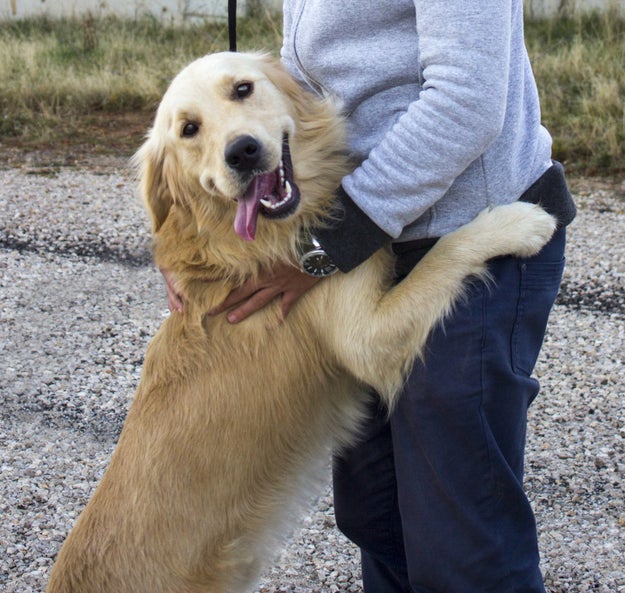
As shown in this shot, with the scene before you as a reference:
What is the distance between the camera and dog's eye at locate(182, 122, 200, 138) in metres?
2.21

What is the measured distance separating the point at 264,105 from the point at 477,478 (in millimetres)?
1027

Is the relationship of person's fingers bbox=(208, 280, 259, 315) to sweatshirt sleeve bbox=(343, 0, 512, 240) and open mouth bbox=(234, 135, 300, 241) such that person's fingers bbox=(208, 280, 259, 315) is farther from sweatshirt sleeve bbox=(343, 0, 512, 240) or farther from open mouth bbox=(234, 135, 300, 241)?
sweatshirt sleeve bbox=(343, 0, 512, 240)

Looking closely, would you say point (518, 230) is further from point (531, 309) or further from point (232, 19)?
point (232, 19)

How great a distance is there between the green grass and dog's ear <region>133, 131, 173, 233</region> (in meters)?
4.73

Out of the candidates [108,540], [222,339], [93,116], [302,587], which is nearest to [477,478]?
[222,339]

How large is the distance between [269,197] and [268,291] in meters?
0.23

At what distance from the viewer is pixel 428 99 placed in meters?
1.64

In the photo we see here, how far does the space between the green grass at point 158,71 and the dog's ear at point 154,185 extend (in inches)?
186

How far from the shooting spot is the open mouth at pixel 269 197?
2.09 meters

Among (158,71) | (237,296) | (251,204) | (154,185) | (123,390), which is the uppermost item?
(251,204)

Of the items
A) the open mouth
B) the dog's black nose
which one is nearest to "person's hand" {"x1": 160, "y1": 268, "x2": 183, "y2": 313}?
the open mouth

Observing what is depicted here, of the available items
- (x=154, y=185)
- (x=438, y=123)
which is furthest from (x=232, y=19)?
(x=438, y=123)

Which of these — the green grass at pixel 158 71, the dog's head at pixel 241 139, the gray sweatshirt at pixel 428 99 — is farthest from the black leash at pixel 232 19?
the green grass at pixel 158 71

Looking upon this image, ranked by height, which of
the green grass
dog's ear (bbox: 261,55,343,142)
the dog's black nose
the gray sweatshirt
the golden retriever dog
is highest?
the gray sweatshirt
